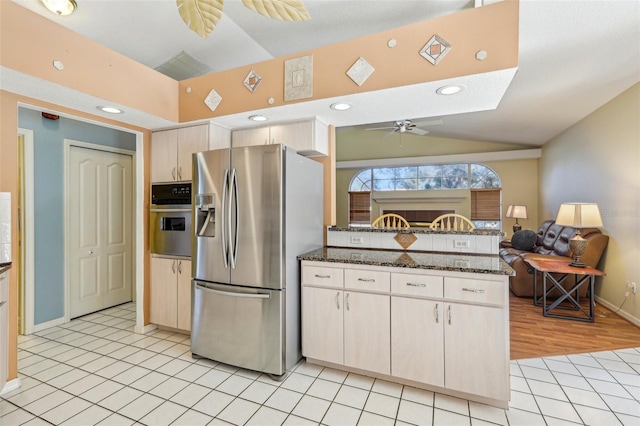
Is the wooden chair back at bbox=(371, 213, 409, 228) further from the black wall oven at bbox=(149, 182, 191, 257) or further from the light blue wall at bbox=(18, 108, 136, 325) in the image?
the light blue wall at bbox=(18, 108, 136, 325)

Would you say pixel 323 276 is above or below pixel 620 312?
above

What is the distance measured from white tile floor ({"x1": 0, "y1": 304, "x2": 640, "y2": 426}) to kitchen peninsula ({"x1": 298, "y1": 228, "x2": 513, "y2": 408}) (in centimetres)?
14

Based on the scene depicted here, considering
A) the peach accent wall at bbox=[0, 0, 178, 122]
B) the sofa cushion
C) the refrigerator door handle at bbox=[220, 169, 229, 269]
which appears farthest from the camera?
the sofa cushion

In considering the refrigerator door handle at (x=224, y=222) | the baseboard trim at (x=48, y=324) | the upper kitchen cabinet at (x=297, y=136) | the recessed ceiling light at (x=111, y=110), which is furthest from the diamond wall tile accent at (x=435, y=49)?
the baseboard trim at (x=48, y=324)

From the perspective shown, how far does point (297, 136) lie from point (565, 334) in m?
3.29

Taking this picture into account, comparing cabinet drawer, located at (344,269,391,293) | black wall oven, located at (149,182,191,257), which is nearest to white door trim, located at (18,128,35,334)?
black wall oven, located at (149,182,191,257)

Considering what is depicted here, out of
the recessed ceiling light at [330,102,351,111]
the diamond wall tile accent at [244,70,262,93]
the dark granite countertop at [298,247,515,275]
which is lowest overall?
the dark granite countertop at [298,247,515,275]

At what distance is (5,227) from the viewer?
6.68 ft

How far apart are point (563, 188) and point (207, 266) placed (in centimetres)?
591

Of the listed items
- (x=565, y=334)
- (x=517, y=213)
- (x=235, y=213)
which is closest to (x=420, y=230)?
(x=235, y=213)

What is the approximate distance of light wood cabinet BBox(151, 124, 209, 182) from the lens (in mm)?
2971

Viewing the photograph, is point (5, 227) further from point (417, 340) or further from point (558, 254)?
point (558, 254)

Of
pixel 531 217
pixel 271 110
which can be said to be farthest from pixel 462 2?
pixel 531 217

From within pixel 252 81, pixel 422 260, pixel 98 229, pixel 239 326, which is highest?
pixel 252 81
